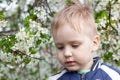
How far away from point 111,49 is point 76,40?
208 cm

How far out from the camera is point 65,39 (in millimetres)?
3342

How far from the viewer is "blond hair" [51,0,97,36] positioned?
3412 millimetres

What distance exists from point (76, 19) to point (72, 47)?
20 centimetres

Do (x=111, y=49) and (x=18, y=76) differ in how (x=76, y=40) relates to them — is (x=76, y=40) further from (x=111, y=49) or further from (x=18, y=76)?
(x=18, y=76)

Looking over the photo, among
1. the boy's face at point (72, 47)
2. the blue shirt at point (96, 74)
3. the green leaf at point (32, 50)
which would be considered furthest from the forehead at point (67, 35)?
the green leaf at point (32, 50)

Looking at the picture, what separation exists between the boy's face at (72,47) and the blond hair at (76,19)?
4 cm

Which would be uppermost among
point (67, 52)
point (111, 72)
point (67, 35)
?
point (67, 35)

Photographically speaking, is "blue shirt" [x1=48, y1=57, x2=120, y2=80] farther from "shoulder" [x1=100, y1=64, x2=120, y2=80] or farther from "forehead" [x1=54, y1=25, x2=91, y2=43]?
"forehead" [x1=54, y1=25, x2=91, y2=43]

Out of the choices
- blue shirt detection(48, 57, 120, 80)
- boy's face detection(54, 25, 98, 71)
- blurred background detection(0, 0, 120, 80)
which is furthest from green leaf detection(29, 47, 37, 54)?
boy's face detection(54, 25, 98, 71)

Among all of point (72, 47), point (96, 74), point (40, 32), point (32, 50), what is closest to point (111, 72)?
point (96, 74)

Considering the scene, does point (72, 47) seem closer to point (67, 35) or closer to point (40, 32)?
point (67, 35)

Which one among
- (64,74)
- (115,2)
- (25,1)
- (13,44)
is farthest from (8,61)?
(64,74)

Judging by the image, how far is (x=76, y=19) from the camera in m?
3.43

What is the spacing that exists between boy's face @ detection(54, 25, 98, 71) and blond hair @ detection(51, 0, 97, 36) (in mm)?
37
